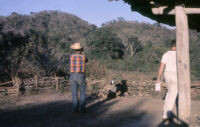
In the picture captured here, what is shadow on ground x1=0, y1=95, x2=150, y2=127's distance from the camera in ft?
16.0

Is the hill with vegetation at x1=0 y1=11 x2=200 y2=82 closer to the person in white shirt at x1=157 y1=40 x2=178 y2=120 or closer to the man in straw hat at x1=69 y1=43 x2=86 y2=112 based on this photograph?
the man in straw hat at x1=69 y1=43 x2=86 y2=112

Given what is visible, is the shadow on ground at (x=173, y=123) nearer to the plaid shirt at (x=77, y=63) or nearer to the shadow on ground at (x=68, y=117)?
the shadow on ground at (x=68, y=117)

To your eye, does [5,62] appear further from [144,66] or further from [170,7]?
[144,66]

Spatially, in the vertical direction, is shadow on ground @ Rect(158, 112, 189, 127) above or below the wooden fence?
below

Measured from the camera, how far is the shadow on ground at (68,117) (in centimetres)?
488

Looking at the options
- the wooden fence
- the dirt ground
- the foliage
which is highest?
the foliage

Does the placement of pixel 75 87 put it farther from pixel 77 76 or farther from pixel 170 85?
pixel 170 85

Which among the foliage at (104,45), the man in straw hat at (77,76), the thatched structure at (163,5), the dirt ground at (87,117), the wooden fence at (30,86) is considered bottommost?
the dirt ground at (87,117)

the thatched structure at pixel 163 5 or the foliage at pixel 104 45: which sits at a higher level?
the foliage at pixel 104 45

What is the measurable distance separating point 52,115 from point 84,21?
92.6 meters

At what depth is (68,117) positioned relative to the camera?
550cm

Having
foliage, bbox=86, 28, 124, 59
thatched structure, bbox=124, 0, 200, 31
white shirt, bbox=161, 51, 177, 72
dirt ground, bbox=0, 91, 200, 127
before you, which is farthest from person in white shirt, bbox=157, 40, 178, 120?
foliage, bbox=86, 28, 124, 59

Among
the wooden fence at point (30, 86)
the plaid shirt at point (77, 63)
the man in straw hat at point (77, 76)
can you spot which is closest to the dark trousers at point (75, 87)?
the man in straw hat at point (77, 76)

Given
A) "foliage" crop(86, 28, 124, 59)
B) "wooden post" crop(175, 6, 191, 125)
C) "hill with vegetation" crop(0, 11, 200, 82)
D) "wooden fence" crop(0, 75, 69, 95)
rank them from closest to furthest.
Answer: "wooden post" crop(175, 6, 191, 125), "wooden fence" crop(0, 75, 69, 95), "hill with vegetation" crop(0, 11, 200, 82), "foliage" crop(86, 28, 124, 59)
